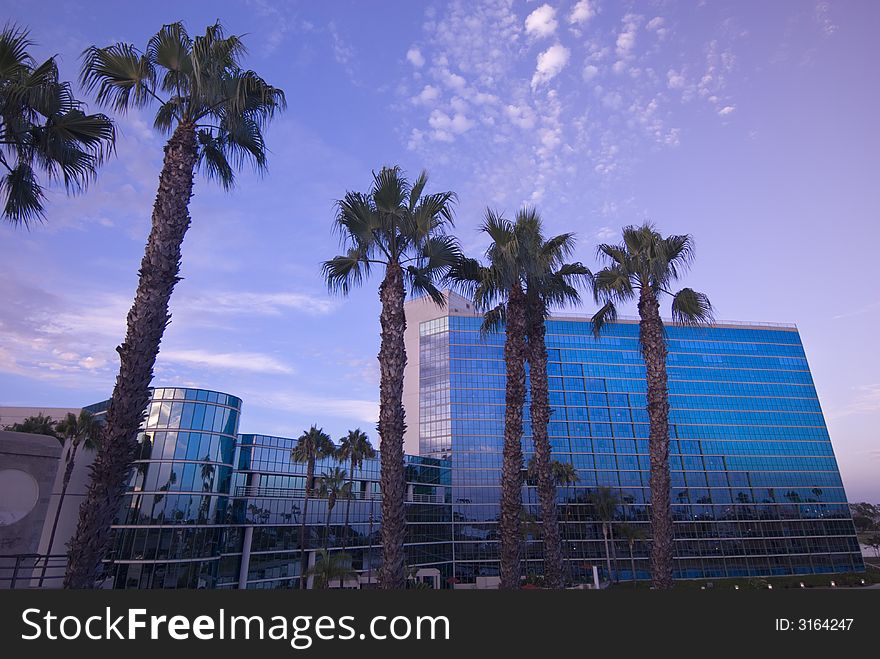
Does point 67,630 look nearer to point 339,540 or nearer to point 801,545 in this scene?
point 339,540

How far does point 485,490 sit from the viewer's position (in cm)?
7525

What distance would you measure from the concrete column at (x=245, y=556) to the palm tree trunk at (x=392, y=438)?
130 ft

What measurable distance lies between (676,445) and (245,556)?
70.1 meters

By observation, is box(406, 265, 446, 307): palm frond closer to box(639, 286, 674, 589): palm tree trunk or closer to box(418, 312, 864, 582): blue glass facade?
box(639, 286, 674, 589): palm tree trunk

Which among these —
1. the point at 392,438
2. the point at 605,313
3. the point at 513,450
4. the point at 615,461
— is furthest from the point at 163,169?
the point at 615,461

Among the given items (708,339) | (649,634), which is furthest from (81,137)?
(708,339)

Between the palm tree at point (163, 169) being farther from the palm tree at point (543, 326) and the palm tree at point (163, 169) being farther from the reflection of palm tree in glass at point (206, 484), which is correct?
the reflection of palm tree in glass at point (206, 484)

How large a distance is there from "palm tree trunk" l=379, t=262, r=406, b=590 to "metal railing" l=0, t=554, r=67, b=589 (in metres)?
6.73

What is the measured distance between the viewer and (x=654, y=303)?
64.5 feet

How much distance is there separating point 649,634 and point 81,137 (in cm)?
1483

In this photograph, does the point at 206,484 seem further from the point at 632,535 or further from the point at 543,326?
the point at 632,535

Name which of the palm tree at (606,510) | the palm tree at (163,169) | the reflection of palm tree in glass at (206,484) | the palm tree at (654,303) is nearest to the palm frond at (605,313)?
the palm tree at (654,303)

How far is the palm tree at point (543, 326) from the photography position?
1678cm

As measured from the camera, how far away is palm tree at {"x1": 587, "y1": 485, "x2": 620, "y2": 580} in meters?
63.3
